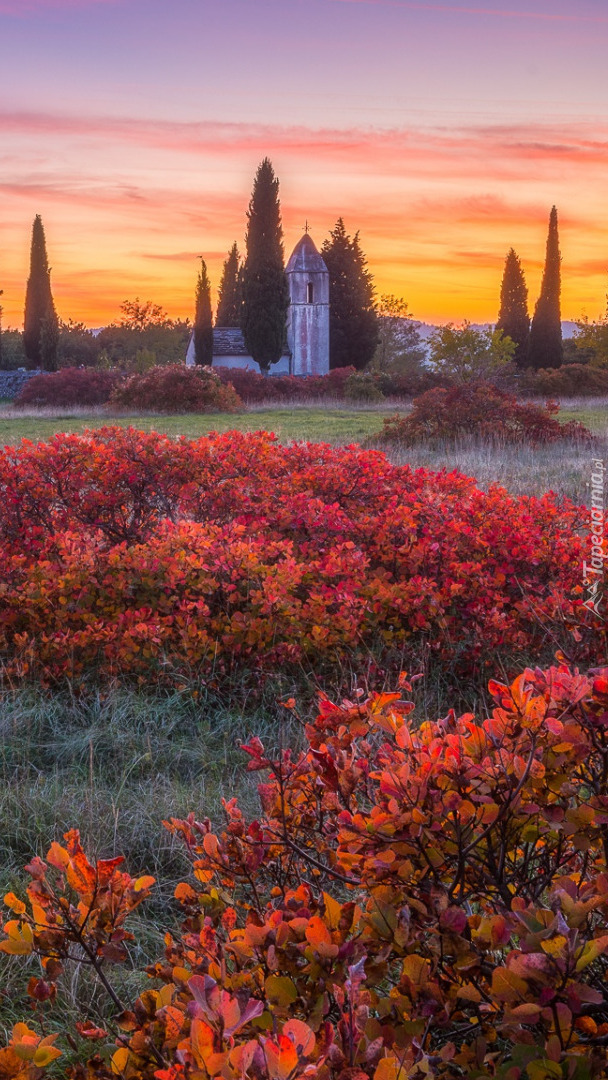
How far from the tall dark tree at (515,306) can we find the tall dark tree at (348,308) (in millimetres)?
7959

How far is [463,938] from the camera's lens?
1.32 m

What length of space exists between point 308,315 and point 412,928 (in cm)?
4773

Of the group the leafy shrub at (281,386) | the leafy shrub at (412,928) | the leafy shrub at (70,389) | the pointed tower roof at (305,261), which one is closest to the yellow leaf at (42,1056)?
the leafy shrub at (412,928)

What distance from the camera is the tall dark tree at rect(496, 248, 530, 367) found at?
4222 cm

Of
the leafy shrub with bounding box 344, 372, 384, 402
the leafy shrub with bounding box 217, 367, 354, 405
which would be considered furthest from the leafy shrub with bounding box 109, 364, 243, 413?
the leafy shrub with bounding box 344, 372, 384, 402

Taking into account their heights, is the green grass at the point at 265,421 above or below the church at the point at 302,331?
below

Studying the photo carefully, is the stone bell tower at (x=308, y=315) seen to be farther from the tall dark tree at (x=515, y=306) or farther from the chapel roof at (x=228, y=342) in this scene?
the tall dark tree at (x=515, y=306)

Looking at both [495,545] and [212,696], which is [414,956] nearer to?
[212,696]

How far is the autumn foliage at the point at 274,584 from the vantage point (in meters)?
4.16

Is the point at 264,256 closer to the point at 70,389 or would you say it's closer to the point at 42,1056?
the point at 70,389

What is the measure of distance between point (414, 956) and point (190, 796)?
6.98 feet

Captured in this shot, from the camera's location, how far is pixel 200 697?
4.16m

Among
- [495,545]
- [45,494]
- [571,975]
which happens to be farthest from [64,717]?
[571,975]

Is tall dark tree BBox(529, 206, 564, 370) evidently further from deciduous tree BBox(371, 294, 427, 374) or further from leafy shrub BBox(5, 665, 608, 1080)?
leafy shrub BBox(5, 665, 608, 1080)
